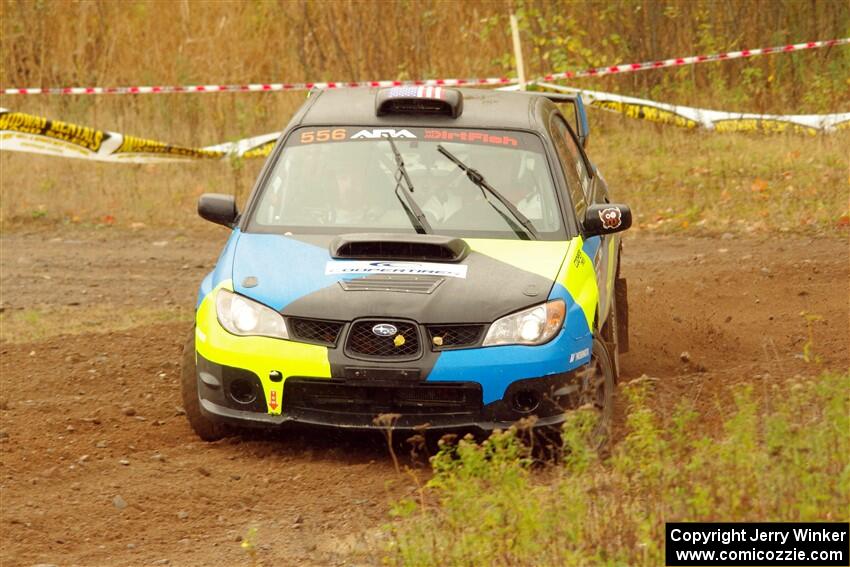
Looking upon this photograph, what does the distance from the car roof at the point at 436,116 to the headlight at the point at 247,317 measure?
1.57 meters

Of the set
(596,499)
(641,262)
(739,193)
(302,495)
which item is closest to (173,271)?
(641,262)

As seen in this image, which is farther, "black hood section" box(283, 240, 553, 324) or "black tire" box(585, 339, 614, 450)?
"black tire" box(585, 339, 614, 450)

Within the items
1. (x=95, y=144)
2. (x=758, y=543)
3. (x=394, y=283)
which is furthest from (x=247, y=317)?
(x=95, y=144)

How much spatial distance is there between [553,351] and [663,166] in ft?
33.2

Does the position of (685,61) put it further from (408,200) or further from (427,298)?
(427,298)

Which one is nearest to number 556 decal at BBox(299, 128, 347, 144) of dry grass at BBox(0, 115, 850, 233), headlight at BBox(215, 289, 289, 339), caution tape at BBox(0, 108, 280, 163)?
headlight at BBox(215, 289, 289, 339)

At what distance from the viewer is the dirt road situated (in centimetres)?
587

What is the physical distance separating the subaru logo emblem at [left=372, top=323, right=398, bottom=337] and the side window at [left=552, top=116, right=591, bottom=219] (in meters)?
1.57

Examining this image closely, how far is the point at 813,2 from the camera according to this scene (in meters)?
18.9

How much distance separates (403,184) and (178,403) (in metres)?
1.82

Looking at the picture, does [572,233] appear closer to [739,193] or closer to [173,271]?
[173,271]

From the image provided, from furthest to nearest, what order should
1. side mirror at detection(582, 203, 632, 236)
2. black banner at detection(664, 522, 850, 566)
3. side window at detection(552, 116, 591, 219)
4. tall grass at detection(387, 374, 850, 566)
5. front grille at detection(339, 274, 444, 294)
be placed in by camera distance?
1. side window at detection(552, 116, 591, 219)
2. side mirror at detection(582, 203, 632, 236)
3. front grille at detection(339, 274, 444, 294)
4. tall grass at detection(387, 374, 850, 566)
5. black banner at detection(664, 522, 850, 566)

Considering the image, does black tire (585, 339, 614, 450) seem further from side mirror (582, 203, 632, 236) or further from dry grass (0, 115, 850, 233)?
dry grass (0, 115, 850, 233)

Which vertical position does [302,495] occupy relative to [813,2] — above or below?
below
